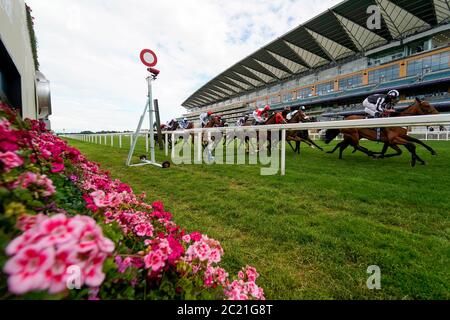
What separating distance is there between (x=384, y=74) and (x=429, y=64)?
5.19 m

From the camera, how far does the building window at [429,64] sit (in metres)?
27.2

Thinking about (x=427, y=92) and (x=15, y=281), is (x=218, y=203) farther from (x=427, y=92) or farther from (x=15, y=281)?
(x=427, y=92)

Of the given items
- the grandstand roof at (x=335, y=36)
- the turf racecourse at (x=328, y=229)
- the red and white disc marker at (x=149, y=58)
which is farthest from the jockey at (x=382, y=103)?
the grandstand roof at (x=335, y=36)

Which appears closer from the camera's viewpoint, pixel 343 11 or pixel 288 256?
pixel 288 256

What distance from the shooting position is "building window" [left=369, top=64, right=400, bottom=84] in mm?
32000

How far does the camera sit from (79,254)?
46cm

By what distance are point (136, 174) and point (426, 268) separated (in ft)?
14.7

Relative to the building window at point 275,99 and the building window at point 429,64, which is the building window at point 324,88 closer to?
the building window at point 275,99

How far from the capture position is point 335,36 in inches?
1352

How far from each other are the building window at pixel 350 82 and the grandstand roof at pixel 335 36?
3734 mm

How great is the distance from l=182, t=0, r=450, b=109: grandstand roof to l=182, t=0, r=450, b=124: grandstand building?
93 mm

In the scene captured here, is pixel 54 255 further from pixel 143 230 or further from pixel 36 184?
pixel 143 230

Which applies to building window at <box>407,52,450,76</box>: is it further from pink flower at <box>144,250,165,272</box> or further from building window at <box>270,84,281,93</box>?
pink flower at <box>144,250,165,272</box>
